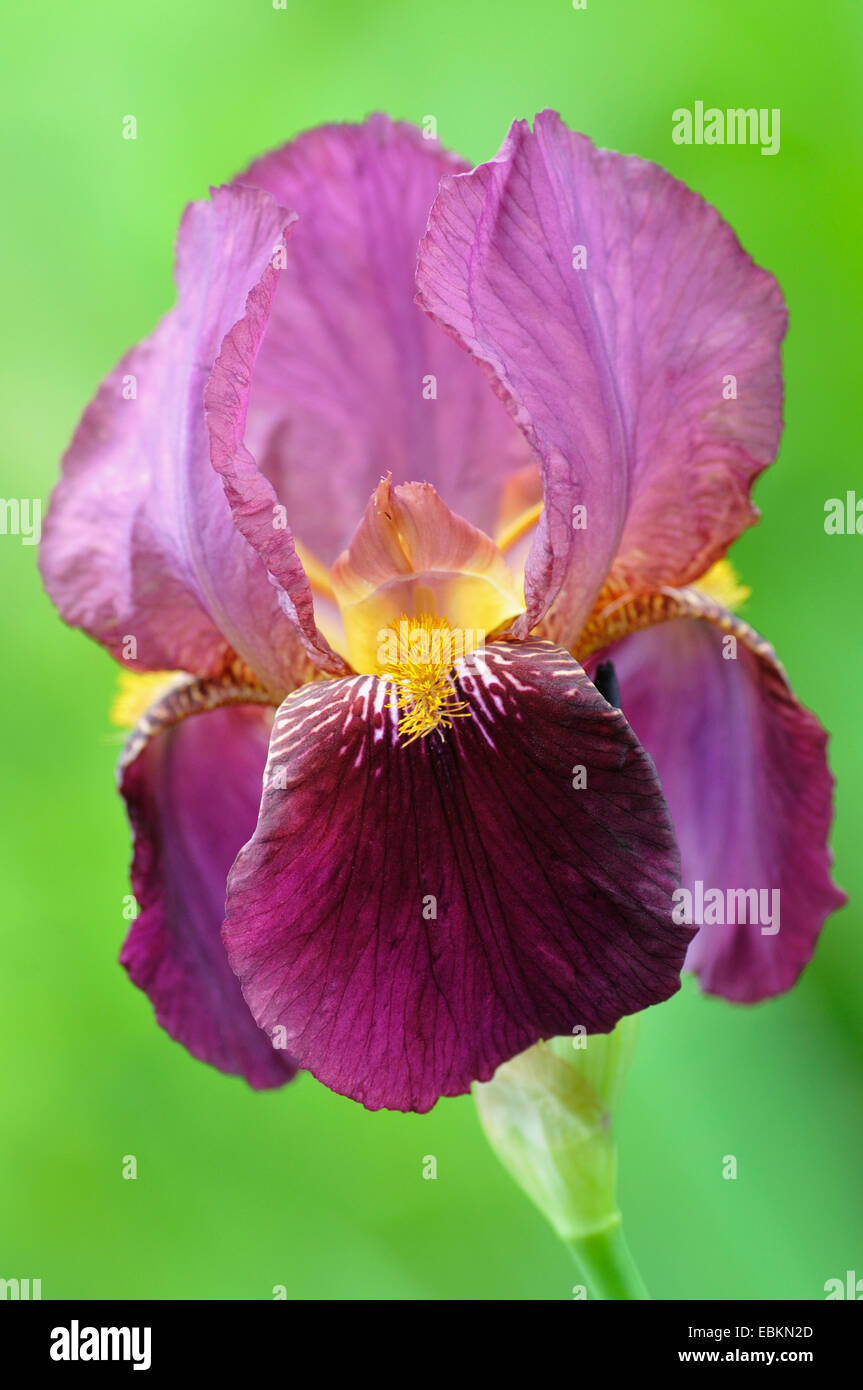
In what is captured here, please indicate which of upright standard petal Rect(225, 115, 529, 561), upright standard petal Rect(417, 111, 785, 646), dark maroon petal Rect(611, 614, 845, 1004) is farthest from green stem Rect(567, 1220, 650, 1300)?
upright standard petal Rect(225, 115, 529, 561)

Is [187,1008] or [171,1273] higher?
[187,1008]

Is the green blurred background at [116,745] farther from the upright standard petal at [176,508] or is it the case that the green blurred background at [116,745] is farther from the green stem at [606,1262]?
the upright standard petal at [176,508]

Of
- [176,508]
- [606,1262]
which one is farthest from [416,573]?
[606,1262]

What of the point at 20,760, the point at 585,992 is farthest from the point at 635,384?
the point at 20,760

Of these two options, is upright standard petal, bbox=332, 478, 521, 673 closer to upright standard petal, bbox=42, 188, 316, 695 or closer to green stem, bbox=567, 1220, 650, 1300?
upright standard petal, bbox=42, 188, 316, 695

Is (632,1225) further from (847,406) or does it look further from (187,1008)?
(847,406)

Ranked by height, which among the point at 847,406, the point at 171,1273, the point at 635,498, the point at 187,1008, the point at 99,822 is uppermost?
the point at 847,406

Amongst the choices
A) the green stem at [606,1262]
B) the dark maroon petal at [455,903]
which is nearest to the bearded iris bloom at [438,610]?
the dark maroon petal at [455,903]

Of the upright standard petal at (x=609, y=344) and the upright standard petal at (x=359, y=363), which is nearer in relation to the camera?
the upright standard petal at (x=609, y=344)
